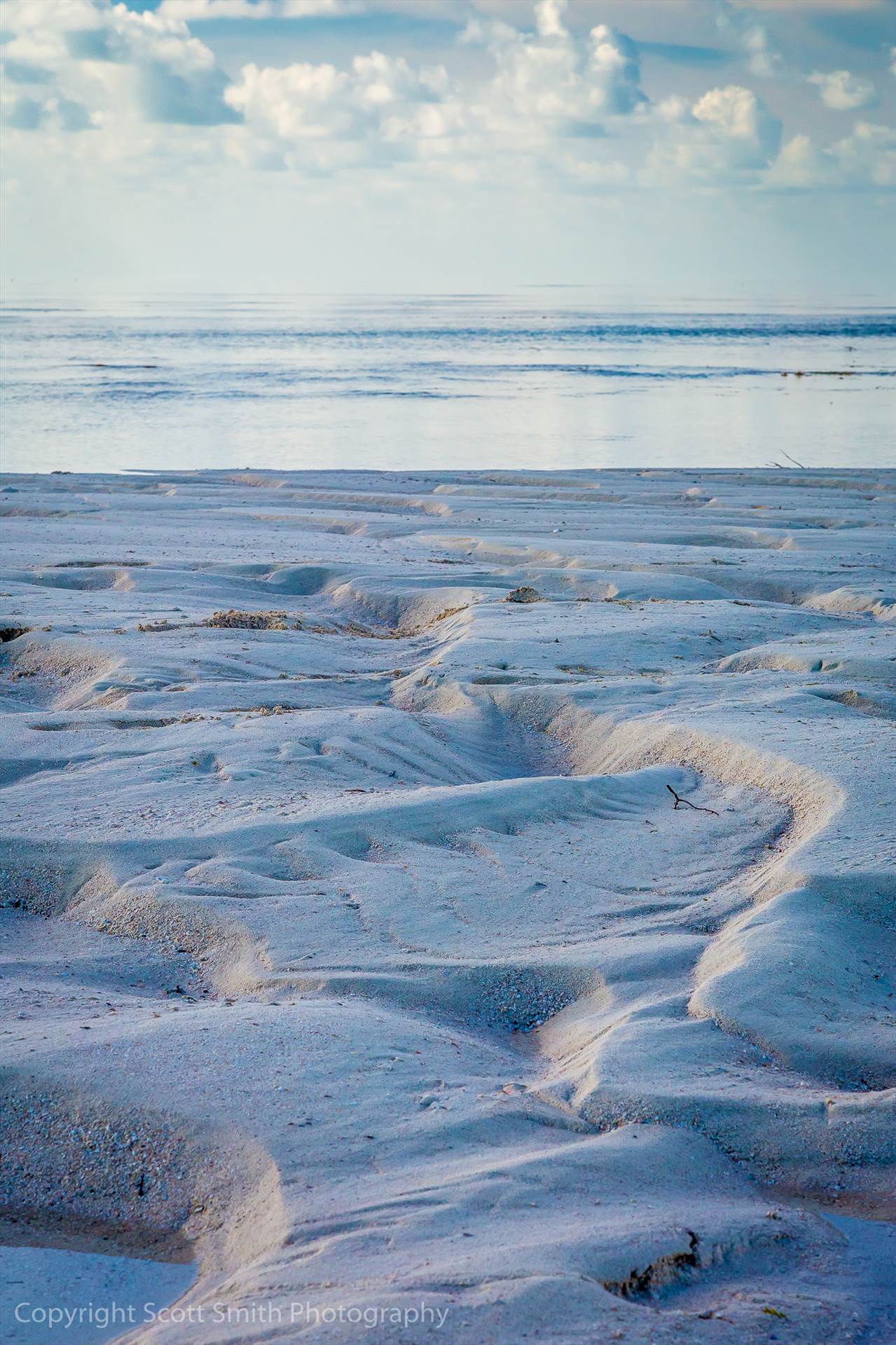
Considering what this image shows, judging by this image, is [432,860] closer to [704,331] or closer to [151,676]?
[151,676]

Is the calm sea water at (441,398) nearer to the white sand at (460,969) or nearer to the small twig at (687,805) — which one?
the white sand at (460,969)

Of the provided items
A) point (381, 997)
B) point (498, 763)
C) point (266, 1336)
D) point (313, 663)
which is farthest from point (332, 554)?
point (266, 1336)

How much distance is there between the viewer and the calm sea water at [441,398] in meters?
17.8

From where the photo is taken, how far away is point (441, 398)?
26125 mm

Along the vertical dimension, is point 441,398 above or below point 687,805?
above

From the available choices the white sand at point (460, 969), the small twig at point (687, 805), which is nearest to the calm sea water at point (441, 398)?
the white sand at point (460, 969)

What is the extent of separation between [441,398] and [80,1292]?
25017mm

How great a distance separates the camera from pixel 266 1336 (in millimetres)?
2012

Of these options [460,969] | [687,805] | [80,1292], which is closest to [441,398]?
[687,805]

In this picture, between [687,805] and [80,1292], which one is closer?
[80,1292]

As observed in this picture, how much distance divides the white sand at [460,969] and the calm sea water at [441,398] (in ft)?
36.7

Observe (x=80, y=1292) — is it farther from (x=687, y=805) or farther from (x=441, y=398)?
(x=441, y=398)

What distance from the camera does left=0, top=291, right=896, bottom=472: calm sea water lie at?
700 inches

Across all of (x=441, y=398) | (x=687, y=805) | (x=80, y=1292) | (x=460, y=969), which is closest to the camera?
(x=80, y=1292)
